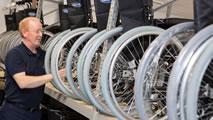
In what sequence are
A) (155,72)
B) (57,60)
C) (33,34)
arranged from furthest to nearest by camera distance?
(57,60) < (33,34) < (155,72)

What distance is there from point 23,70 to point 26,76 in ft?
0.17

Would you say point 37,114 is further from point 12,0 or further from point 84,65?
point 12,0

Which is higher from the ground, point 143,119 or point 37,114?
point 143,119

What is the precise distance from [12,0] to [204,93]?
459 cm

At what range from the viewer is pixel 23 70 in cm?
270

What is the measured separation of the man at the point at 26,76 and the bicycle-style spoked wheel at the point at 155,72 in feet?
2.57

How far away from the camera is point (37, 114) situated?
119 inches

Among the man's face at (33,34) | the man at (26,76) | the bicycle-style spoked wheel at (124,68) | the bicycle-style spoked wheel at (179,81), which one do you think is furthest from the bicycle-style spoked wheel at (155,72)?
the man's face at (33,34)

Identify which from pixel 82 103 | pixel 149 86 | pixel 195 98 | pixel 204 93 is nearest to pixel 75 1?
pixel 82 103

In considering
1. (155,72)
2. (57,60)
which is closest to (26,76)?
(57,60)

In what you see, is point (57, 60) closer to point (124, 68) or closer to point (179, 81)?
point (124, 68)

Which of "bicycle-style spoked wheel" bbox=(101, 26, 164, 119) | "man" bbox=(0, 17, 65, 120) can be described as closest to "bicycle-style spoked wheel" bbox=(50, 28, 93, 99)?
"man" bbox=(0, 17, 65, 120)

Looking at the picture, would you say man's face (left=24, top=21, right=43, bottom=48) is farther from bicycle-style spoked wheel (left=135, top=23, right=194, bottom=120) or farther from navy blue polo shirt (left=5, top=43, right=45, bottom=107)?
bicycle-style spoked wheel (left=135, top=23, right=194, bottom=120)

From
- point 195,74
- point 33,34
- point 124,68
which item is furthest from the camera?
point 33,34
